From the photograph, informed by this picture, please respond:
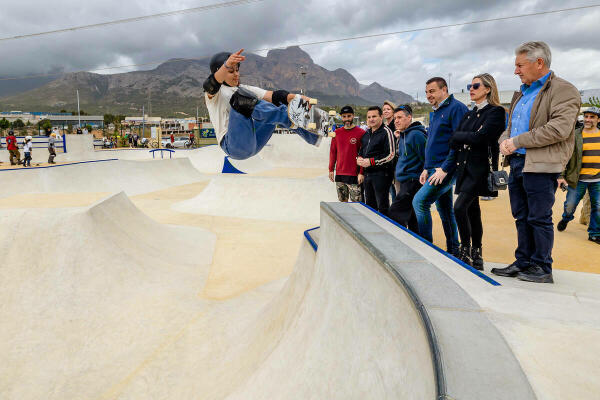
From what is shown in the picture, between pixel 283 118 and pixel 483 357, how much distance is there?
302cm

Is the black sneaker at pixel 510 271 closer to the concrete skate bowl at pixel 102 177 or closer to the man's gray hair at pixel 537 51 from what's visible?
the man's gray hair at pixel 537 51

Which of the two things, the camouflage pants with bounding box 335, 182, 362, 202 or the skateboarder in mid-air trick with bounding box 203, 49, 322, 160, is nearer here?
the skateboarder in mid-air trick with bounding box 203, 49, 322, 160

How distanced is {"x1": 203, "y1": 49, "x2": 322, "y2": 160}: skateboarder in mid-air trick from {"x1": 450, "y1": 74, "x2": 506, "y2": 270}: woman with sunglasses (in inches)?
58.8

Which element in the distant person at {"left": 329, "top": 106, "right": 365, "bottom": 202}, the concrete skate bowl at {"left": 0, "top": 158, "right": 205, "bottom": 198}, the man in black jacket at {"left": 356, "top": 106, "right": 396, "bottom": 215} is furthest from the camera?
the concrete skate bowl at {"left": 0, "top": 158, "right": 205, "bottom": 198}

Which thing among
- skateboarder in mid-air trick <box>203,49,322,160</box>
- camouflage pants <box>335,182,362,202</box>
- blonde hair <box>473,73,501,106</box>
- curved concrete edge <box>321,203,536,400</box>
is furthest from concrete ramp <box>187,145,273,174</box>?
curved concrete edge <box>321,203,536,400</box>

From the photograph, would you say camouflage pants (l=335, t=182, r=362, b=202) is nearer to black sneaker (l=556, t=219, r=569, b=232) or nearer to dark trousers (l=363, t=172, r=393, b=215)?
dark trousers (l=363, t=172, r=393, b=215)

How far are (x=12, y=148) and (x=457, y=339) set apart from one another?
20.2m

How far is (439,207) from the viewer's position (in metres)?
3.88

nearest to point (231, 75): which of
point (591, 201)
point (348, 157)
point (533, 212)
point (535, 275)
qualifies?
point (348, 157)

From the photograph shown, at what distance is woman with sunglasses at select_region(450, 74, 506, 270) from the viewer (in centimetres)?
312

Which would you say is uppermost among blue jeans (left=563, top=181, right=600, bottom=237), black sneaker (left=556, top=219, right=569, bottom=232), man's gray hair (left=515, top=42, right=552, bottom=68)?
man's gray hair (left=515, top=42, right=552, bottom=68)

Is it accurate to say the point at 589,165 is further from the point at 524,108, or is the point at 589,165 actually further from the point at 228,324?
the point at 228,324

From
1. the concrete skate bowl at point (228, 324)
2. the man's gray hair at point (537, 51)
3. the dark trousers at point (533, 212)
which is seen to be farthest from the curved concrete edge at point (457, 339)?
the man's gray hair at point (537, 51)

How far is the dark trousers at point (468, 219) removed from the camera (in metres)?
3.24
